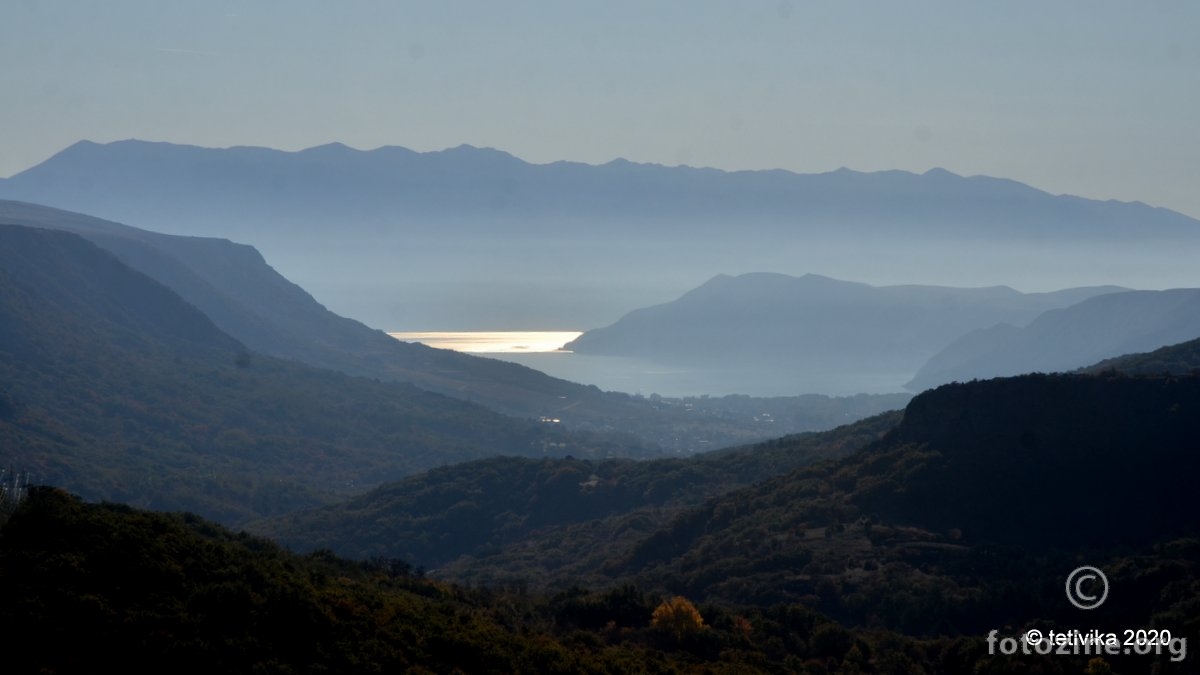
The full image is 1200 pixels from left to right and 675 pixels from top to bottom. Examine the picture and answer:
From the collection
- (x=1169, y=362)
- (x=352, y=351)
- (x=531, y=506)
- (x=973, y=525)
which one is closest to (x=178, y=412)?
(x=531, y=506)

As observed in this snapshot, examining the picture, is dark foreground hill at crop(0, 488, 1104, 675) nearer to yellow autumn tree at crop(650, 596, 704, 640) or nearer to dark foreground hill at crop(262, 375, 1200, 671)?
yellow autumn tree at crop(650, 596, 704, 640)

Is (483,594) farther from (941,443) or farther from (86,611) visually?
(941,443)

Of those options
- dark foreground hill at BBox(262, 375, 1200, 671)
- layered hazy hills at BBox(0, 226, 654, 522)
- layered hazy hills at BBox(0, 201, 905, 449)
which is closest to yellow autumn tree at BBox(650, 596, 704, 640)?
dark foreground hill at BBox(262, 375, 1200, 671)

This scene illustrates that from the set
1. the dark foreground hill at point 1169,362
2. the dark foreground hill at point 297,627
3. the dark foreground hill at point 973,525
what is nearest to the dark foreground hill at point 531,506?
the dark foreground hill at point 973,525

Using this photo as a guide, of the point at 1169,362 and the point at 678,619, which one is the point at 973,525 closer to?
the point at 678,619

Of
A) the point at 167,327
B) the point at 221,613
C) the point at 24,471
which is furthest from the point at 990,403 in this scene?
the point at 167,327

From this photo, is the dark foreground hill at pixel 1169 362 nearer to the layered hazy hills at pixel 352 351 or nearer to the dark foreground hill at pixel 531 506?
the dark foreground hill at pixel 531 506
